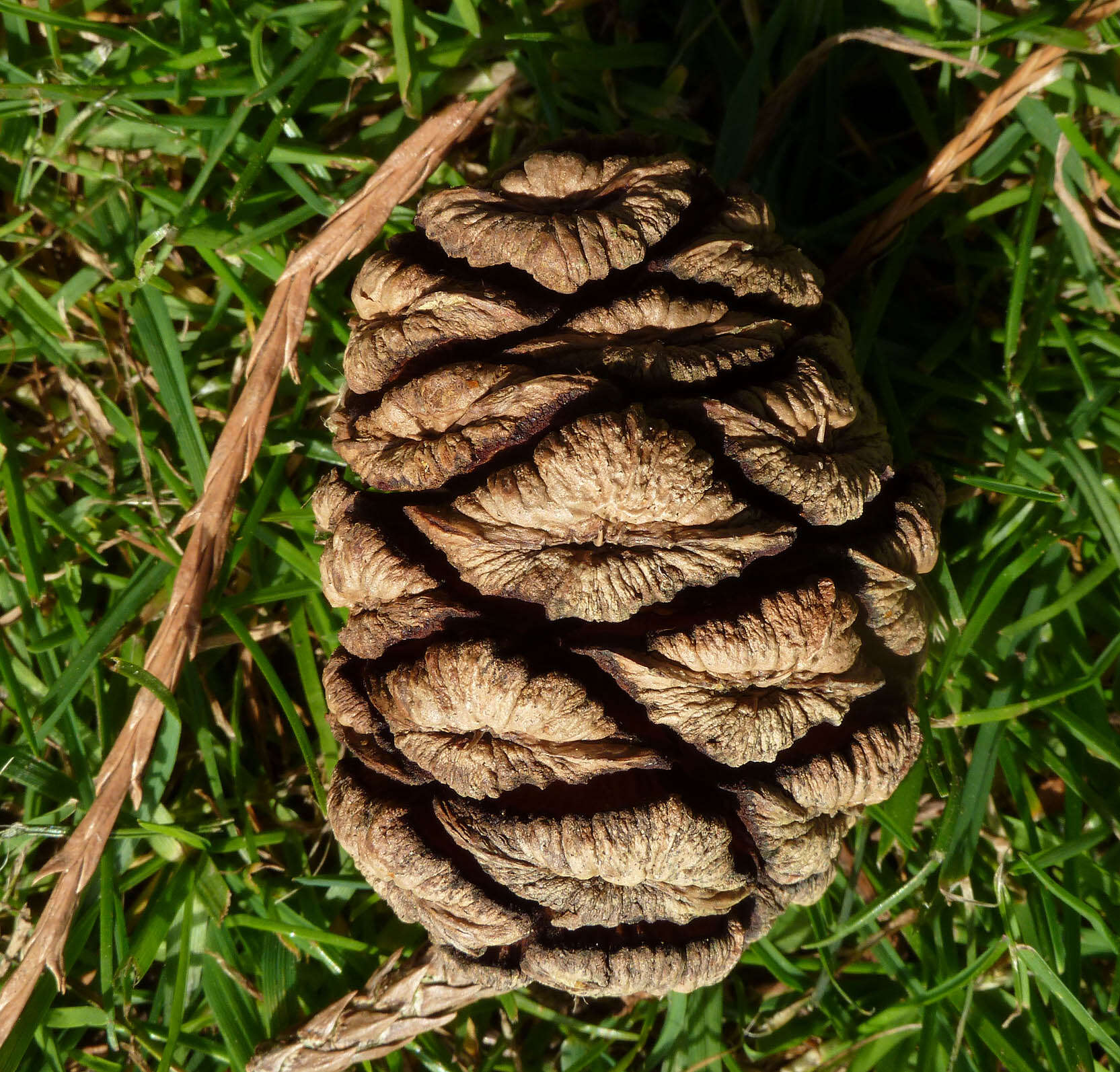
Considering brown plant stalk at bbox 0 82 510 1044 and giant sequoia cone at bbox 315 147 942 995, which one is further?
brown plant stalk at bbox 0 82 510 1044

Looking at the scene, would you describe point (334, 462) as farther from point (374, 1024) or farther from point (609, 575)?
point (374, 1024)

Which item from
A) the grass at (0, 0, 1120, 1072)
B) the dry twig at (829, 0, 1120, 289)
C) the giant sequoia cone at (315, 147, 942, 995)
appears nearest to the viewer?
the giant sequoia cone at (315, 147, 942, 995)

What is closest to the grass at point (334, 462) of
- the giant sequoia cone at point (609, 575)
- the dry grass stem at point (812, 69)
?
the dry grass stem at point (812, 69)

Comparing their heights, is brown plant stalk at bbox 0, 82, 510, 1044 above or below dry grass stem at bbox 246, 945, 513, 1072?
above

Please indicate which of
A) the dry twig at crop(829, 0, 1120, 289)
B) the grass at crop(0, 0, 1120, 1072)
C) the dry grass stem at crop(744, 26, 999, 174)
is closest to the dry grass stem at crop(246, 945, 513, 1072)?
the grass at crop(0, 0, 1120, 1072)

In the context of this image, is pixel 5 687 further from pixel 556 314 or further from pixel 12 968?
pixel 556 314

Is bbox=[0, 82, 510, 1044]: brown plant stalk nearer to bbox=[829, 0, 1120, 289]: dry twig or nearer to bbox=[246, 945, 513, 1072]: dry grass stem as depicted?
bbox=[246, 945, 513, 1072]: dry grass stem

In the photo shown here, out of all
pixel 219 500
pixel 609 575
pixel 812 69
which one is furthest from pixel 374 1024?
pixel 812 69
